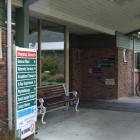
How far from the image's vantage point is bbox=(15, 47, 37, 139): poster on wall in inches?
252

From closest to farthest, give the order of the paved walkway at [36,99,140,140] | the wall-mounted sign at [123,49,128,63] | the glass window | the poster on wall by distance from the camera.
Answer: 1. the poster on wall
2. the paved walkway at [36,99,140,140]
3. the glass window
4. the wall-mounted sign at [123,49,128,63]

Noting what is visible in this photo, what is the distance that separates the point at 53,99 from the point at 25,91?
12.5 ft

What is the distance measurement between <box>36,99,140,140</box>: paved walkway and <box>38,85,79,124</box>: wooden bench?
279 mm

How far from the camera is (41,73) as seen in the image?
36.5 ft

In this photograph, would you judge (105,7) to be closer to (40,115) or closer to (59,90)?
(59,90)

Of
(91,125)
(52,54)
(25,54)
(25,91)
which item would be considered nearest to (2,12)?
(25,54)

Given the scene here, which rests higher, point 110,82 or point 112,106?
point 110,82

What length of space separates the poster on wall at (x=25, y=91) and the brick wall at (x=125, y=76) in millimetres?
8623

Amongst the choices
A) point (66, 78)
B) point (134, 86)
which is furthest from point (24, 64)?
point (134, 86)

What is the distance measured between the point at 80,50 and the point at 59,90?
175 inches

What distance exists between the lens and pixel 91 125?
925 centimetres

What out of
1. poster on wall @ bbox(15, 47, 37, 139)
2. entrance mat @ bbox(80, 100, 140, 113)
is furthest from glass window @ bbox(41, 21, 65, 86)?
poster on wall @ bbox(15, 47, 37, 139)

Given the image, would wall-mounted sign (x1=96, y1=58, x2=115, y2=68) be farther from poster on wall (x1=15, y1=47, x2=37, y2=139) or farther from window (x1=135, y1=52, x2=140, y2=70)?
poster on wall (x1=15, y1=47, x2=37, y2=139)

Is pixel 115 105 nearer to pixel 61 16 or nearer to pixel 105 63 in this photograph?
pixel 105 63
